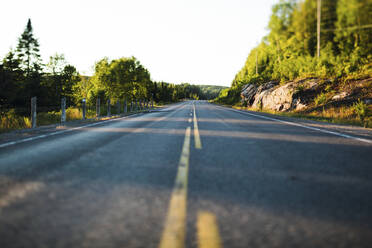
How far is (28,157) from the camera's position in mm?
4355

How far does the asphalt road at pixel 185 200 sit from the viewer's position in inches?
72.3

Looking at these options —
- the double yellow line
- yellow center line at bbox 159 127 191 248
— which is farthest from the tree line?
the double yellow line

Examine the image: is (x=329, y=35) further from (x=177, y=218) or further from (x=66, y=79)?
(x=66, y=79)

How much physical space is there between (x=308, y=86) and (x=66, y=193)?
2468cm

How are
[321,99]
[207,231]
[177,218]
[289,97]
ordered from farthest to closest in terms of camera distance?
[289,97] < [321,99] < [177,218] < [207,231]

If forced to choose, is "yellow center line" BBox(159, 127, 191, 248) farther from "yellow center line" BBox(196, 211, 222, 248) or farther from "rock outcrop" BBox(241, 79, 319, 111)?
"rock outcrop" BBox(241, 79, 319, 111)

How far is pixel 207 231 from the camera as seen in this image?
6.27 feet

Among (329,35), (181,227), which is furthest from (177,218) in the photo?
(329,35)

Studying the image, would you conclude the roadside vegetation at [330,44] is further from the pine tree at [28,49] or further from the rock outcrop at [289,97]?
the pine tree at [28,49]

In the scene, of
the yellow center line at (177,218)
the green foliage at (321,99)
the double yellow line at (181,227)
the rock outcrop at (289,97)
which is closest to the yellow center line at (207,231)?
the double yellow line at (181,227)

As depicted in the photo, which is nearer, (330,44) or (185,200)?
(185,200)

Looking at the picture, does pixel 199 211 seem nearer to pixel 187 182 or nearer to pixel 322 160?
pixel 187 182

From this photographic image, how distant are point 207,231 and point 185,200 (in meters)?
0.62

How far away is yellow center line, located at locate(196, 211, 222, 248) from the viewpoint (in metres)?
1.75
